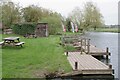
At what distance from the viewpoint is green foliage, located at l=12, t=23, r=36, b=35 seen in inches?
1695

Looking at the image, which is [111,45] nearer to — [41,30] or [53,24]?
[41,30]

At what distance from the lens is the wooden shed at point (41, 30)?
42.8 metres

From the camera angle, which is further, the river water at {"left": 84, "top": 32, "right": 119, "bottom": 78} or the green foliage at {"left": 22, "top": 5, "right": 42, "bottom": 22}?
the green foliage at {"left": 22, "top": 5, "right": 42, "bottom": 22}

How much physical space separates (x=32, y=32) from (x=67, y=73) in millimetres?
30813

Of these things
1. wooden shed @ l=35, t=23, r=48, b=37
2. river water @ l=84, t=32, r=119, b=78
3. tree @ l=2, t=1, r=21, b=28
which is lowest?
river water @ l=84, t=32, r=119, b=78

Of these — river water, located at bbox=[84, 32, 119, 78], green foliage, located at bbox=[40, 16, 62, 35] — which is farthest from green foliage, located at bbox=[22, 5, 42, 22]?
river water, located at bbox=[84, 32, 119, 78]

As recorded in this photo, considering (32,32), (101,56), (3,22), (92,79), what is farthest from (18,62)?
(3,22)

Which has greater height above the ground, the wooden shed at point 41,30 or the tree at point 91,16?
the tree at point 91,16

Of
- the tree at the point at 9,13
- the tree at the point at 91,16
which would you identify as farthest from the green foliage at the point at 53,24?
the tree at the point at 91,16

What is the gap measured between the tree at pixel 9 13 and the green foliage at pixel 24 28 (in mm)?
5754

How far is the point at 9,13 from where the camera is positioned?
50.0 metres

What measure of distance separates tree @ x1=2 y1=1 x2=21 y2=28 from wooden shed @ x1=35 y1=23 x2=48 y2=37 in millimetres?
9300

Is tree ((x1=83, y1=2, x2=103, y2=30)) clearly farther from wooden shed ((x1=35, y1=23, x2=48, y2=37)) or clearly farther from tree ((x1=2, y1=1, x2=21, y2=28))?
wooden shed ((x1=35, y1=23, x2=48, y2=37))

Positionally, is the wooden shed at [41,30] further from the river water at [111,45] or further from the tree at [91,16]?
the tree at [91,16]
